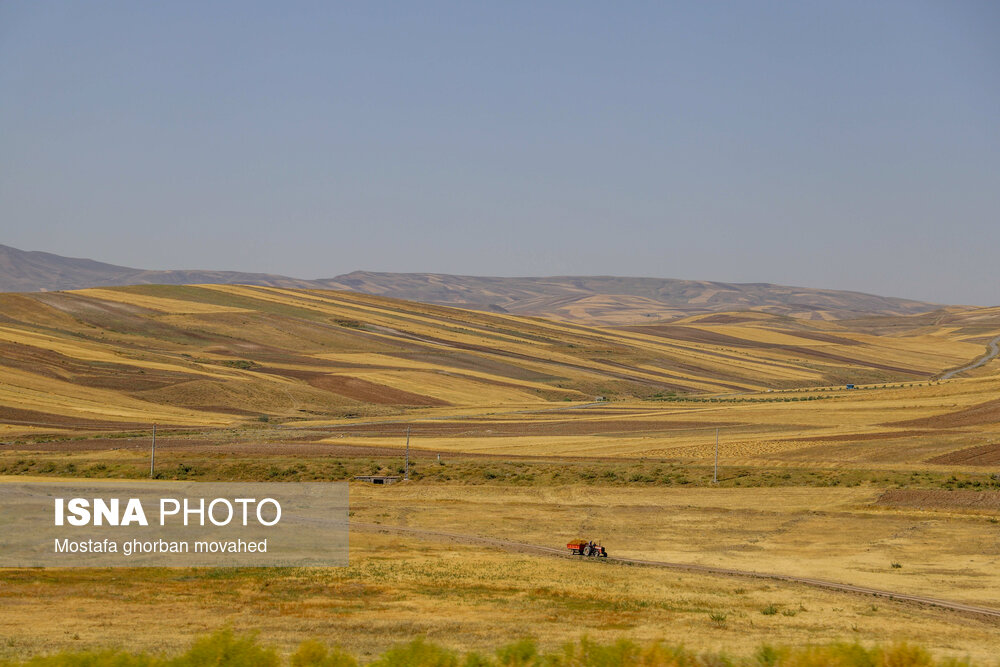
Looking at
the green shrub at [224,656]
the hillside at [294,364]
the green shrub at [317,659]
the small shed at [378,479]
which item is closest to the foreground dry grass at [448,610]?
the green shrub at [317,659]

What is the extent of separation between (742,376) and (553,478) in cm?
10764

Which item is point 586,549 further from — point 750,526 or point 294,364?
point 294,364

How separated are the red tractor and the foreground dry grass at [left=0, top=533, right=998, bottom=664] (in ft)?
8.52

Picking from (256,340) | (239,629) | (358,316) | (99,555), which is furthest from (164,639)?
(358,316)

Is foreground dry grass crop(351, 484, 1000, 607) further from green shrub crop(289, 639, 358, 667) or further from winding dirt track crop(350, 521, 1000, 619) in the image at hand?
green shrub crop(289, 639, 358, 667)

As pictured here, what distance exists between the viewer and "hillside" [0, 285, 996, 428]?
10750 cm

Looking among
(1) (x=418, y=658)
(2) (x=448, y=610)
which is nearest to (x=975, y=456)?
(2) (x=448, y=610)

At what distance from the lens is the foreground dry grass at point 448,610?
26.2 meters

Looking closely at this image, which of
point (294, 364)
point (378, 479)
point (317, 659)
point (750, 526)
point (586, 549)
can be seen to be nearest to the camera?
point (317, 659)

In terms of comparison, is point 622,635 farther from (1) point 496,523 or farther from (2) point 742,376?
(2) point 742,376

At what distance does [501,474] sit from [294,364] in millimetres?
73341

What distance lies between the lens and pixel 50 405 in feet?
321

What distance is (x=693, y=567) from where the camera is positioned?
39.9m

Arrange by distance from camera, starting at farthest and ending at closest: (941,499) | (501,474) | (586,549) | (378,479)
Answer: (501,474) < (378,479) < (941,499) < (586,549)
